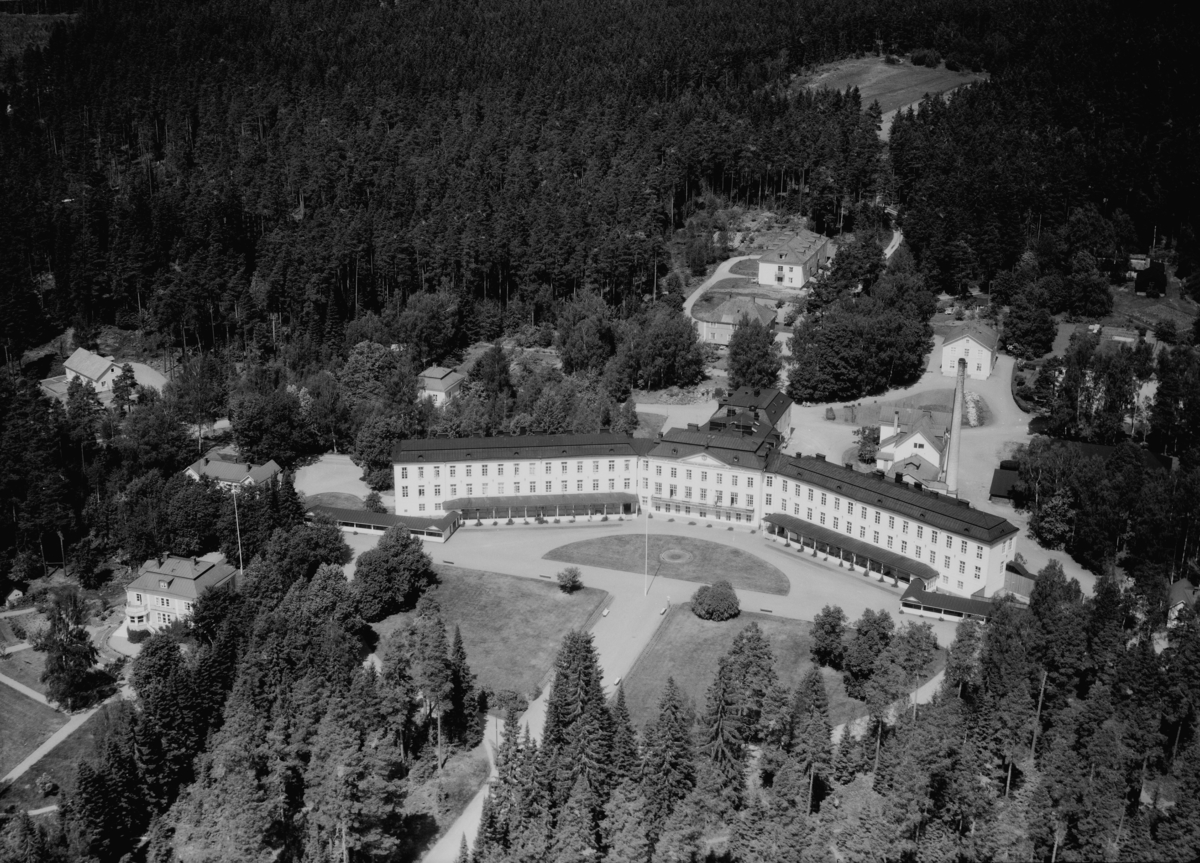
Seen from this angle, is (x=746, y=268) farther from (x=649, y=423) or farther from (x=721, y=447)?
(x=721, y=447)

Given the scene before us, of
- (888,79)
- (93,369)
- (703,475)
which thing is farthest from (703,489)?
(888,79)

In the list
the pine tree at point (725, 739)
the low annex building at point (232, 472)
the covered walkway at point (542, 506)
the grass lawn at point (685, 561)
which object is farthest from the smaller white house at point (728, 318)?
the pine tree at point (725, 739)

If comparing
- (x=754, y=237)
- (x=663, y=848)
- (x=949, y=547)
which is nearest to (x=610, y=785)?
(x=663, y=848)

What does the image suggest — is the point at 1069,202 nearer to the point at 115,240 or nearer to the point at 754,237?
the point at 754,237

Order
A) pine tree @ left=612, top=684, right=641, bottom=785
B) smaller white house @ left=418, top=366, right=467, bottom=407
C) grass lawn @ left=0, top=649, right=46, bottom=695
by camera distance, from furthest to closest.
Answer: smaller white house @ left=418, top=366, right=467, bottom=407 → grass lawn @ left=0, top=649, right=46, bottom=695 → pine tree @ left=612, top=684, right=641, bottom=785

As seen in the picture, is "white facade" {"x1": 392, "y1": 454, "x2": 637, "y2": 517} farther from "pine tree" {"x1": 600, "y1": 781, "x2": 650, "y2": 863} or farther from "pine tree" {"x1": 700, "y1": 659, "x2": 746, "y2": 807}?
"pine tree" {"x1": 600, "y1": 781, "x2": 650, "y2": 863}

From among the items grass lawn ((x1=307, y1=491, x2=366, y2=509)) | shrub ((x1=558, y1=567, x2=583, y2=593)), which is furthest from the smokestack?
grass lawn ((x1=307, y1=491, x2=366, y2=509))
